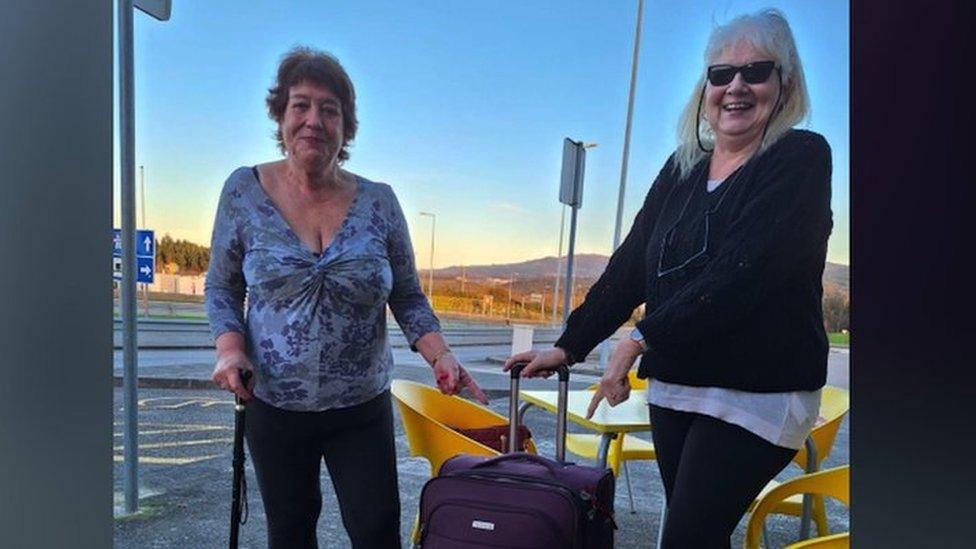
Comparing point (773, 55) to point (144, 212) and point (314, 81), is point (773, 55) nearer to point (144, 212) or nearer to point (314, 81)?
point (314, 81)

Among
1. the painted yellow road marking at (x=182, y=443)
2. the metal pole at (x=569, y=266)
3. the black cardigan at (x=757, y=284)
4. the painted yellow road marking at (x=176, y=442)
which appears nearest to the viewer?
the black cardigan at (x=757, y=284)

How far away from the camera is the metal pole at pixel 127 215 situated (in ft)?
6.07

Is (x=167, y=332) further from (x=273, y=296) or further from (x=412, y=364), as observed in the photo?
(x=412, y=364)

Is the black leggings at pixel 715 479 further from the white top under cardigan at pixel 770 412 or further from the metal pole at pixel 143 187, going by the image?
the metal pole at pixel 143 187

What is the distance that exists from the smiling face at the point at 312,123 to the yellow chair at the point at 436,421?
644 millimetres

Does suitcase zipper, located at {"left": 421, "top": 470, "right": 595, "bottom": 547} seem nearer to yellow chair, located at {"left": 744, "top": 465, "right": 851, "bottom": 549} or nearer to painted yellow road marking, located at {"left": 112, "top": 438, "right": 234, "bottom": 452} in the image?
yellow chair, located at {"left": 744, "top": 465, "right": 851, "bottom": 549}

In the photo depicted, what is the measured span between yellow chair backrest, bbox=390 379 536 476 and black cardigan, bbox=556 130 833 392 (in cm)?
64

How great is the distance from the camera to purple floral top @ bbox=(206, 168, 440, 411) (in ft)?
5.34

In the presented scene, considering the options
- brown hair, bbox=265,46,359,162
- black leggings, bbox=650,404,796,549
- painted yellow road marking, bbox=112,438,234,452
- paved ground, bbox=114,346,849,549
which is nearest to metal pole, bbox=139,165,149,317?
paved ground, bbox=114,346,849,549

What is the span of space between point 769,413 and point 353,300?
0.93 meters

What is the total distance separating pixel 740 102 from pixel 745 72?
6cm

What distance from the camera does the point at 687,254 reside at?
4.66 feet

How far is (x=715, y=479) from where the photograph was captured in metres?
1.38

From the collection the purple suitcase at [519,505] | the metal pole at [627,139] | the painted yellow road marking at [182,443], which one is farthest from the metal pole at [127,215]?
the metal pole at [627,139]
